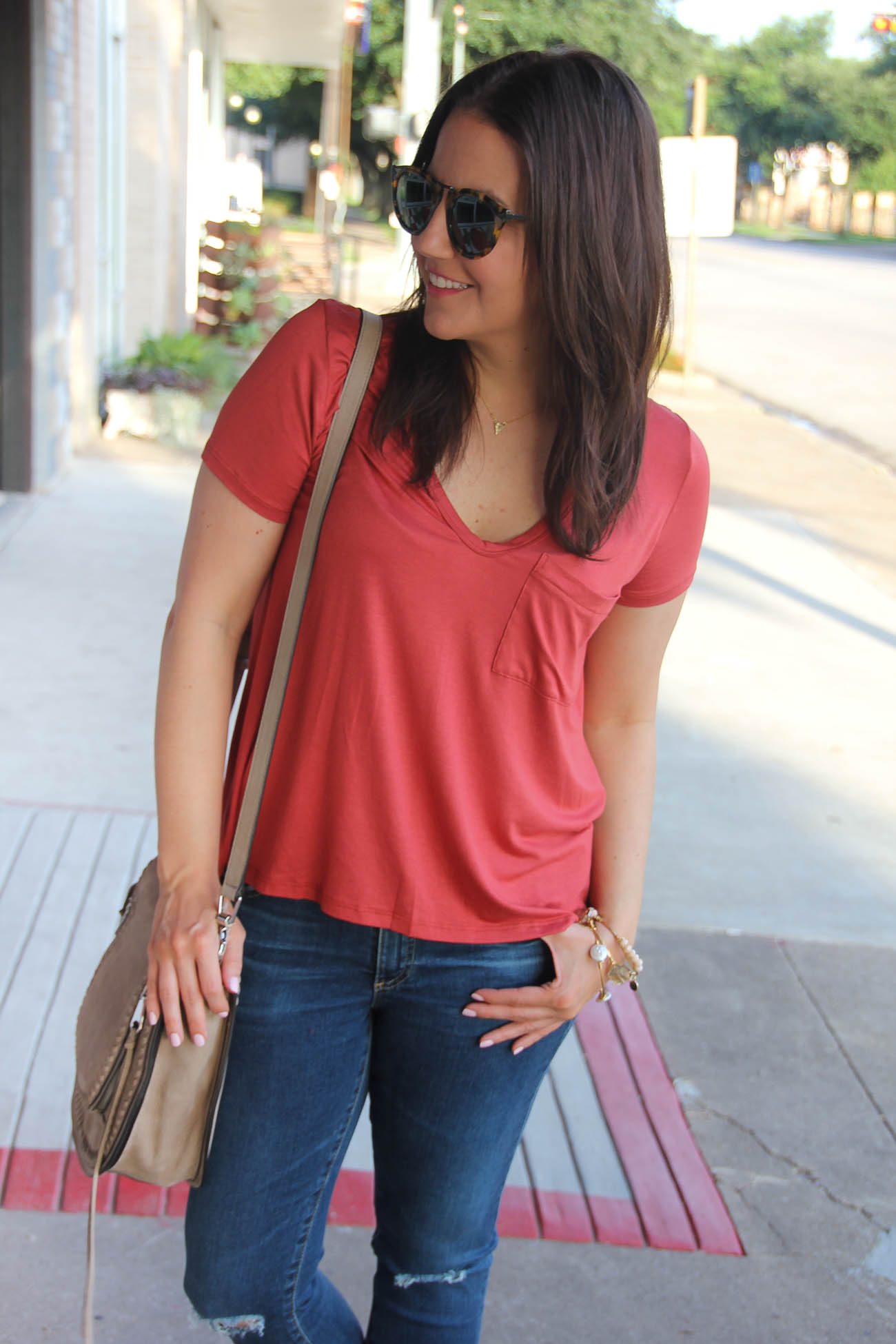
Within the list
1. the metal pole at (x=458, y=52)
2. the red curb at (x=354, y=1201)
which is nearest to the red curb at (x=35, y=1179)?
the red curb at (x=354, y=1201)

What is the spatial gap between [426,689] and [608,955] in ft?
1.49

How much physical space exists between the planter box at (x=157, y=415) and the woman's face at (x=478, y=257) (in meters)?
7.36

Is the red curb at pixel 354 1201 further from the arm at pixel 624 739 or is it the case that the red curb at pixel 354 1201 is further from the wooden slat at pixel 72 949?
the arm at pixel 624 739

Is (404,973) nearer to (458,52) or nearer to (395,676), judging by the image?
(395,676)

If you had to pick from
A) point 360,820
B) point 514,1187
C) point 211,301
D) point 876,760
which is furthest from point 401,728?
point 211,301

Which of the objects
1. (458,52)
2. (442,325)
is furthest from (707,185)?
(458,52)

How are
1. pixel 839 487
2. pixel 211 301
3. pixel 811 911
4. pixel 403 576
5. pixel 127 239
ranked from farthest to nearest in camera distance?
pixel 211 301, pixel 127 239, pixel 839 487, pixel 811 911, pixel 403 576

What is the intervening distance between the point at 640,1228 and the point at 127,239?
31.4 ft

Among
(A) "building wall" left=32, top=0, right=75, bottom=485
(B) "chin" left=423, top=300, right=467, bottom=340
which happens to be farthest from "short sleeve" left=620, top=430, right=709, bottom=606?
(A) "building wall" left=32, top=0, right=75, bottom=485

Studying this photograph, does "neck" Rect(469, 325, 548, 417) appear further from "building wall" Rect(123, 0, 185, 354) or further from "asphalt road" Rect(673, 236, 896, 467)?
"asphalt road" Rect(673, 236, 896, 467)

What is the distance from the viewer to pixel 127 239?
10.6 meters

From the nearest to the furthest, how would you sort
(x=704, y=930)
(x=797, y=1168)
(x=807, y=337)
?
(x=797, y=1168) → (x=704, y=930) → (x=807, y=337)

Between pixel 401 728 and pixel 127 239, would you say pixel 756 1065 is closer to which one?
pixel 401 728

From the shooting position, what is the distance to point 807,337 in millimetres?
19547
